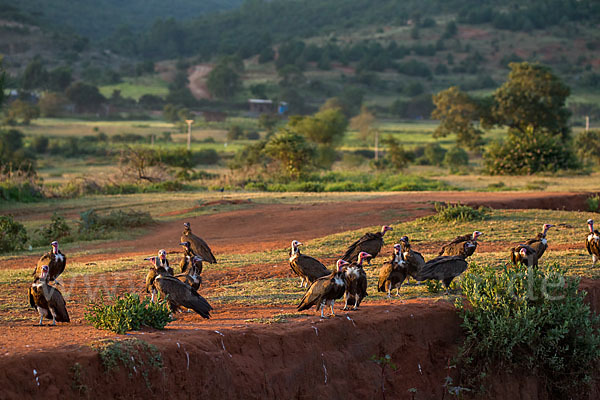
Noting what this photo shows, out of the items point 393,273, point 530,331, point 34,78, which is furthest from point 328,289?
point 34,78

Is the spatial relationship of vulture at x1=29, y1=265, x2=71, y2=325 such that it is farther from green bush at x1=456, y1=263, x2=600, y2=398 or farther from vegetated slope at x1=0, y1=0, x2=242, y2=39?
vegetated slope at x1=0, y1=0, x2=242, y2=39

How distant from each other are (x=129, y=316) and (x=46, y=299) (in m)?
1.09

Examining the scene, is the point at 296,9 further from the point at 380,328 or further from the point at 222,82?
the point at 380,328

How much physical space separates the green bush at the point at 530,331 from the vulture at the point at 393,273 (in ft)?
2.81

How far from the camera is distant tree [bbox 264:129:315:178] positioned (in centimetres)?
3375

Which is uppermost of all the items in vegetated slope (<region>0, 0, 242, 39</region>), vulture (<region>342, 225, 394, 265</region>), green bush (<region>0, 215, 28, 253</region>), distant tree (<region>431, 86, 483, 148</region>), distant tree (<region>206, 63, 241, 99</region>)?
vegetated slope (<region>0, 0, 242, 39</region>)

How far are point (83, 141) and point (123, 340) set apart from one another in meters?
56.7

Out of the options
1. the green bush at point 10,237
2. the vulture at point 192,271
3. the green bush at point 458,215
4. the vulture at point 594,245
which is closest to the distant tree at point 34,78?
the green bush at point 10,237

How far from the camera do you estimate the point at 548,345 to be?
9.31 meters

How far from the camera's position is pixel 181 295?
28.8 feet

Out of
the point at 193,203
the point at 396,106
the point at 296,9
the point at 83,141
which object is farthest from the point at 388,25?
the point at 193,203

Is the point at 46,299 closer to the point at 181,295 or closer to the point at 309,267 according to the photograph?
the point at 181,295

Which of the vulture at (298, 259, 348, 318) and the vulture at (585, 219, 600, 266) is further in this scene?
the vulture at (585, 219, 600, 266)

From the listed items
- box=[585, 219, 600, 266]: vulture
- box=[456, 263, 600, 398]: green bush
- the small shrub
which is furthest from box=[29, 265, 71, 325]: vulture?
the small shrub
